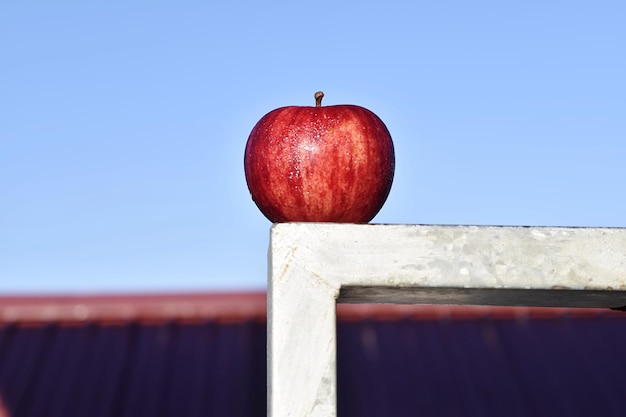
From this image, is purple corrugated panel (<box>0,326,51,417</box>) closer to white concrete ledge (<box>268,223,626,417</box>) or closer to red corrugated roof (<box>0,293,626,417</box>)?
red corrugated roof (<box>0,293,626,417</box>)

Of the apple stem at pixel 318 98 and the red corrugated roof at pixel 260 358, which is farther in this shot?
the red corrugated roof at pixel 260 358

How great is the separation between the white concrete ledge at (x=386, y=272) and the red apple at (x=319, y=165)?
0.20 meters

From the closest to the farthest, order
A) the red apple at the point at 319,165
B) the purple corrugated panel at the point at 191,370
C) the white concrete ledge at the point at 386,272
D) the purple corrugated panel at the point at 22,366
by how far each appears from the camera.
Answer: the white concrete ledge at the point at 386,272, the red apple at the point at 319,165, the purple corrugated panel at the point at 191,370, the purple corrugated panel at the point at 22,366

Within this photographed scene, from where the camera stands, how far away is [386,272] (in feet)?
9.28

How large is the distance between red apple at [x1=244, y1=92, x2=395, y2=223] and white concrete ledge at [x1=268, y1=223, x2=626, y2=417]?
198 millimetres

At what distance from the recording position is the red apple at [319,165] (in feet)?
9.81

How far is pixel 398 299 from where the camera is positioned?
10.4ft

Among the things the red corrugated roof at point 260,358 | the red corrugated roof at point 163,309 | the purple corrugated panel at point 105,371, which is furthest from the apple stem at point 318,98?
the red corrugated roof at point 163,309

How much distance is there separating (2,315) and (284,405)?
5504mm

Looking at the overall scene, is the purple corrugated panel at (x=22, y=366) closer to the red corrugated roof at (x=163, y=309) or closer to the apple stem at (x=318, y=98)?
the red corrugated roof at (x=163, y=309)

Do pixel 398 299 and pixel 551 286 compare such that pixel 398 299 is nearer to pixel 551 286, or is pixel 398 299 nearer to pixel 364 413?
pixel 551 286

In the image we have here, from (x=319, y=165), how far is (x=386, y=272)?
0.41 meters

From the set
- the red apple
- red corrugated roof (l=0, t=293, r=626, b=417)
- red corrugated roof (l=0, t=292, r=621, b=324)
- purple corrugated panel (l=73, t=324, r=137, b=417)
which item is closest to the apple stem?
the red apple

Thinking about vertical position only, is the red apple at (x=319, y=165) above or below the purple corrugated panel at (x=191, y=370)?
above
